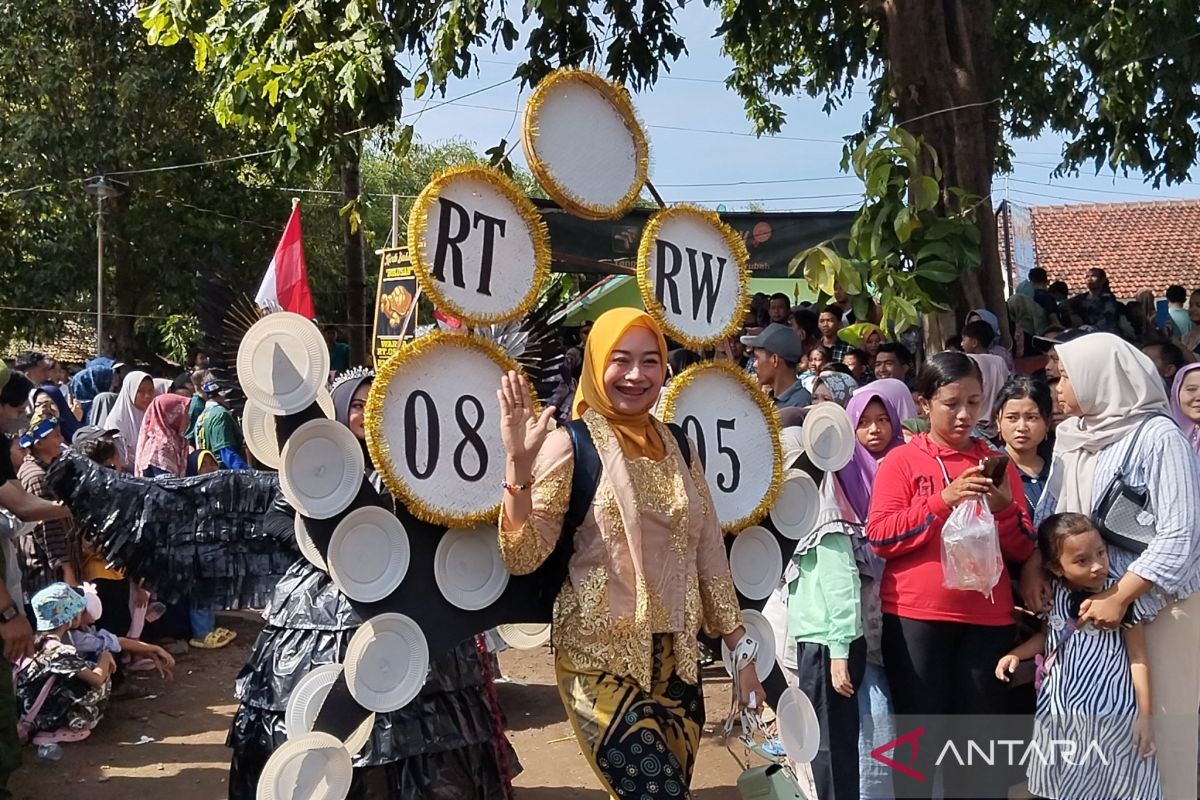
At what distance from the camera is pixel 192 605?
439 cm

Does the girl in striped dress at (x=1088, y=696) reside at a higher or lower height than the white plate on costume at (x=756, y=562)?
lower

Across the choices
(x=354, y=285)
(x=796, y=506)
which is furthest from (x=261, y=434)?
(x=354, y=285)

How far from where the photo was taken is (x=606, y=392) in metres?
2.63

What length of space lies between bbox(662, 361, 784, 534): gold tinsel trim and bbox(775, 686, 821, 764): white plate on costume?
0.49 m

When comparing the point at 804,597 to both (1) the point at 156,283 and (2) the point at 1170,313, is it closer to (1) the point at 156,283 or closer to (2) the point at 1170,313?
(2) the point at 1170,313

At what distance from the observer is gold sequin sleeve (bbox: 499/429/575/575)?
2.52 metres

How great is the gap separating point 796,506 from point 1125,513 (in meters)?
0.90

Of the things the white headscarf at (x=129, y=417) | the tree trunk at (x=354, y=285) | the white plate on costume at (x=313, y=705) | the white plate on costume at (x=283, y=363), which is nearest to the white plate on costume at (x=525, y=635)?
the white plate on costume at (x=313, y=705)

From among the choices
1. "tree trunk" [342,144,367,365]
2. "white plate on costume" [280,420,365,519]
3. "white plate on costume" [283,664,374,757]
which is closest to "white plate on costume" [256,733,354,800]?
"white plate on costume" [283,664,374,757]

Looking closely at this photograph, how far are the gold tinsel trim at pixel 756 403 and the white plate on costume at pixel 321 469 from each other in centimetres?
90

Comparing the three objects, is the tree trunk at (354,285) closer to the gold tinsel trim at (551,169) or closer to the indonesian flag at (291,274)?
the indonesian flag at (291,274)

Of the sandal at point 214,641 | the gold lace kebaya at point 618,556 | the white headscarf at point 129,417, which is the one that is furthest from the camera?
the white headscarf at point 129,417

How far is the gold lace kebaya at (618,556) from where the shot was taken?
2.54 meters

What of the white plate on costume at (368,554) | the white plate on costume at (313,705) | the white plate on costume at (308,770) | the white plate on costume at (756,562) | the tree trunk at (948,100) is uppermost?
the tree trunk at (948,100)
